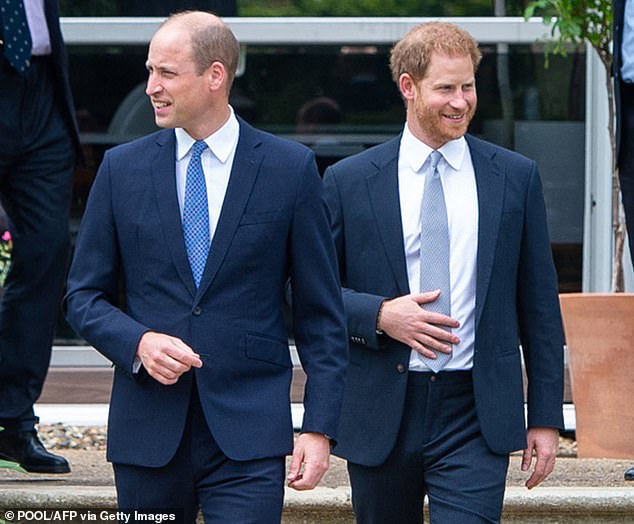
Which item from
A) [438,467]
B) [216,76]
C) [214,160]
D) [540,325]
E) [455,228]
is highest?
[216,76]

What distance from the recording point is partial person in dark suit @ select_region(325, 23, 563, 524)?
3.56 metres

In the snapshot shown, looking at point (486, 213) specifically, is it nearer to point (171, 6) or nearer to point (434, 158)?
point (434, 158)

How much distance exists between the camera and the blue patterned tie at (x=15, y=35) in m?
4.43

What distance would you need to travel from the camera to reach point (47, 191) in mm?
4590

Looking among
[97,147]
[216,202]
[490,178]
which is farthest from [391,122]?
[216,202]

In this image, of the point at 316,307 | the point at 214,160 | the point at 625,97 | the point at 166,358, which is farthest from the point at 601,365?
the point at 166,358

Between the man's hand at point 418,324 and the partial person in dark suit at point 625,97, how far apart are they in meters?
1.42

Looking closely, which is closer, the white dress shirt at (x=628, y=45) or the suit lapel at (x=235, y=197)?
the suit lapel at (x=235, y=197)

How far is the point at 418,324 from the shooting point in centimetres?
352

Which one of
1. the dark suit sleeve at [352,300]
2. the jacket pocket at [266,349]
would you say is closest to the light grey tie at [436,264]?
the dark suit sleeve at [352,300]

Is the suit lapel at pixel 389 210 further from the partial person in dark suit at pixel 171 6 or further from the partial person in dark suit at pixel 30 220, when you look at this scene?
the partial person in dark suit at pixel 171 6

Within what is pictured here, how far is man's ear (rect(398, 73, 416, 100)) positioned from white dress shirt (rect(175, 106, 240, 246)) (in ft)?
1.91

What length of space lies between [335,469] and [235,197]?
2168 mm

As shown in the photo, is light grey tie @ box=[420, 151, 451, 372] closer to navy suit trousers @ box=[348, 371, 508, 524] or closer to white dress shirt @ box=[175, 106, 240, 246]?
navy suit trousers @ box=[348, 371, 508, 524]
